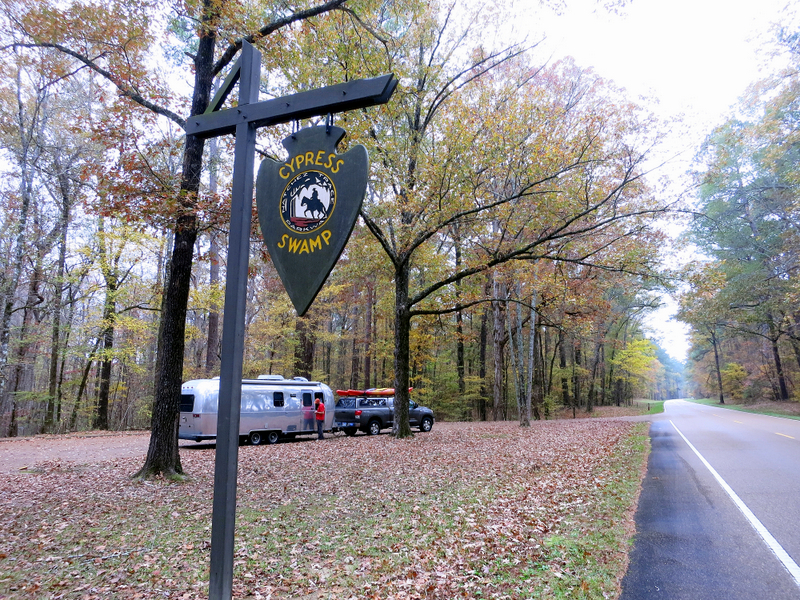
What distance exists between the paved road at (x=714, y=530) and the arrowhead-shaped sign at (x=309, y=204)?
3.78 metres

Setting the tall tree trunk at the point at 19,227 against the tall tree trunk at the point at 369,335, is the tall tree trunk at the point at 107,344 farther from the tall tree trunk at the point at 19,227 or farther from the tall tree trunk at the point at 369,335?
the tall tree trunk at the point at 369,335

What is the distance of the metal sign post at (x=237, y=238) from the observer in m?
2.44

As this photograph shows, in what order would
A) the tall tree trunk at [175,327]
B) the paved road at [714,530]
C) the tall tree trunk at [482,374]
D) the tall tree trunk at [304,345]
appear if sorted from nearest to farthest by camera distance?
1. the paved road at [714,530]
2. the tall tree trunk at [175,327]
3. the tall tree trunk at [304,345]
4. the tall tree trunk at [482,374]

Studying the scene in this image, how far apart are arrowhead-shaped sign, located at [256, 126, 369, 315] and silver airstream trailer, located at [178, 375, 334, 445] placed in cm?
1366

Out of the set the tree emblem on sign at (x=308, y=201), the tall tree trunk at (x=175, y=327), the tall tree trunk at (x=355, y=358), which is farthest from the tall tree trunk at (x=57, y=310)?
the tree emblem on sign at (x=308, y=201)

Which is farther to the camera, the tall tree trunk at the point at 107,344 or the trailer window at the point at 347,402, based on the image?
the tall tree trunk at the point at 107,344

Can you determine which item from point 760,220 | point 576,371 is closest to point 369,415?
point 576,371

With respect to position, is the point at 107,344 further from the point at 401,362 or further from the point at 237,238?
the point at 237,238

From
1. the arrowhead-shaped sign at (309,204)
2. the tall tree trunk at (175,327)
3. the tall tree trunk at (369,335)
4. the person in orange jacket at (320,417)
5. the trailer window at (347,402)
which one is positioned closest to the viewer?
the arrowhead-shaped sign at (309,204)

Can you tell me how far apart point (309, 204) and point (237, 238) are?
498 mm

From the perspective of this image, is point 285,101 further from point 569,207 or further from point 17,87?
point 17,87

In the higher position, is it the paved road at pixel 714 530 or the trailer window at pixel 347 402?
the trailer window at pixel 347 402

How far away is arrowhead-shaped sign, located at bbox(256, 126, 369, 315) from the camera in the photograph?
2.42 m

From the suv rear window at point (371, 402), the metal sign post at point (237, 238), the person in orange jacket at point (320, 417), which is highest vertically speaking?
the metal sign post at point (237, 238)
